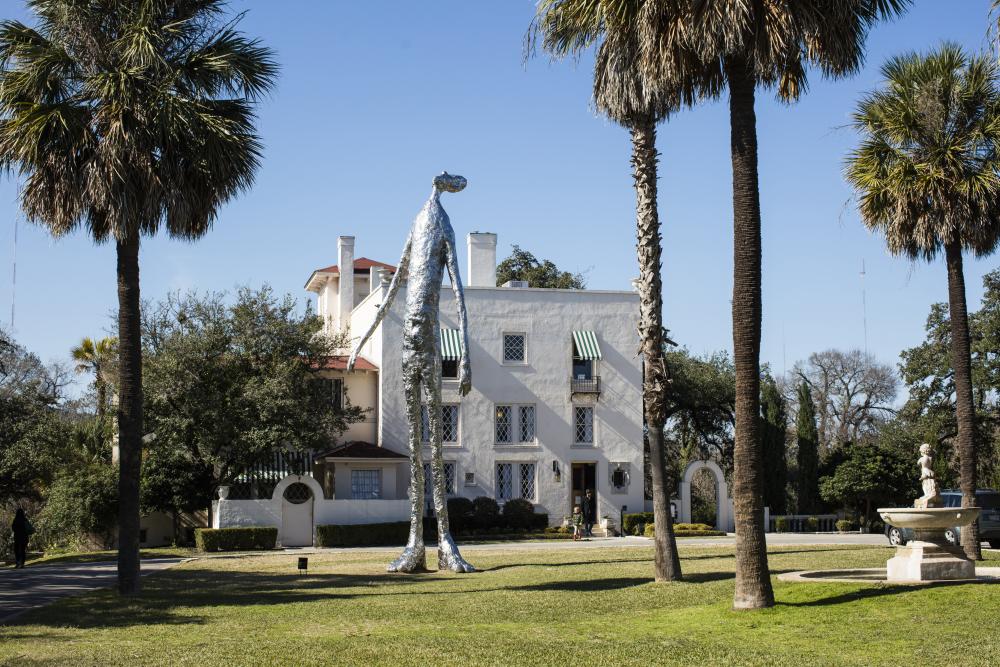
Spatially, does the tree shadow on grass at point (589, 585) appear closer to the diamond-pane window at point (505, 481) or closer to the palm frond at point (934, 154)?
the palm frond at point (934, 154)

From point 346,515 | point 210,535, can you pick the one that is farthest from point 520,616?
point 346,515

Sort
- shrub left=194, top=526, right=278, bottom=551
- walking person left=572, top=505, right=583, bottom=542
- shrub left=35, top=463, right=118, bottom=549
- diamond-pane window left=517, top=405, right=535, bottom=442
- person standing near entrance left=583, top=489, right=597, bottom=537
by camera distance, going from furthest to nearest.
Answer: diamond-pane window left=517, top=405, right=535, bottom=442, person standing near entrance left=583, top=489, right=597, bottom=537, walking person left=572, top=505, right=583, bottom=542, shrub left=35, top=463, right=118, bottom=549, shrub left=194, top=526, right=278, bottom=551

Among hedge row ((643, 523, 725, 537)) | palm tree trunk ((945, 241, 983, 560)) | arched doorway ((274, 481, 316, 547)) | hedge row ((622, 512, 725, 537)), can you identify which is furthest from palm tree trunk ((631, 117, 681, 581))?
hedge row ((622, 512, 725, 537))

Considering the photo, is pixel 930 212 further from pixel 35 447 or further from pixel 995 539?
pixel 35 447

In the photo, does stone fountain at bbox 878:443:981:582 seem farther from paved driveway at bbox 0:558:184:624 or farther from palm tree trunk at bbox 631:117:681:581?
paved driveway at bbox 0:558:184:624

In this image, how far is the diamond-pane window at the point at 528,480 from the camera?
143 ft

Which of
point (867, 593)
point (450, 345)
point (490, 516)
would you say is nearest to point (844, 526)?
point (490, 516)

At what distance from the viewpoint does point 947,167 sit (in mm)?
22641

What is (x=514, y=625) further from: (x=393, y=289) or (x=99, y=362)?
(x=99, y=362)

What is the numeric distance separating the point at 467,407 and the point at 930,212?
23.4 metres

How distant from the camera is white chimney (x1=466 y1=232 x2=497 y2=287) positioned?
4584cm

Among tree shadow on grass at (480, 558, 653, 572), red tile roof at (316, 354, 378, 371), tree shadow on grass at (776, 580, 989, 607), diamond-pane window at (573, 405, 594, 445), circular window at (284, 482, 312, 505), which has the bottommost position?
tree shadow on grass at (480, 558, 653, 572)

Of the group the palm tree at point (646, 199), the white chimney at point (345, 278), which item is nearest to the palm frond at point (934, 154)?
the palm tree at point (646, 199)

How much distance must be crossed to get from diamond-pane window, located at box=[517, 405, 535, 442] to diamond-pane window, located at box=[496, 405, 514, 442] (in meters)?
0.32
